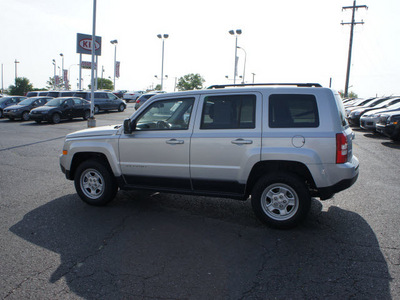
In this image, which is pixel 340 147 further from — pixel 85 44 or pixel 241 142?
pixel 85 44

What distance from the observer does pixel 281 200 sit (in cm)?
477

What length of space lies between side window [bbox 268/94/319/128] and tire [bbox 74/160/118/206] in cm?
277

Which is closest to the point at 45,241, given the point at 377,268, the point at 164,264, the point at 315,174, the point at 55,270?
the point at 55,270

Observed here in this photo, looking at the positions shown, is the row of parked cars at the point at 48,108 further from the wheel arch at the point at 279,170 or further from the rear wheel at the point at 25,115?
the wheel arch at the point at 279,170

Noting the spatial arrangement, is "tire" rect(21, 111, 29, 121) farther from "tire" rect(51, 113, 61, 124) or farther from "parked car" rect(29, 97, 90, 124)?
"tire" rect(51, 113, 61, 124)

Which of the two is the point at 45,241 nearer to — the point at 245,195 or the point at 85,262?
the point at 85,262

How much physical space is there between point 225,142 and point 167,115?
44.0 inches

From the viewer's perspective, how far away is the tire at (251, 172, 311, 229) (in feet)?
15.1

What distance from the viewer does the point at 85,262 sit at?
385cm

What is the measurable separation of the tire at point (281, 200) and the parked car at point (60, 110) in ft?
64.7

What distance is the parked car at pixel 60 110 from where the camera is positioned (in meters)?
21.5

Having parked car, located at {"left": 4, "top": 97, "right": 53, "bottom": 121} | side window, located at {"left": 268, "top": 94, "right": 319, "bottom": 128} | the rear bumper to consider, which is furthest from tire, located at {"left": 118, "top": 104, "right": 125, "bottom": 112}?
the rear bumper

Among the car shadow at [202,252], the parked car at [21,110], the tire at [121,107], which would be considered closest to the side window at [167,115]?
the car shadow at [202,252]

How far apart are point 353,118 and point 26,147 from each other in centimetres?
1620
